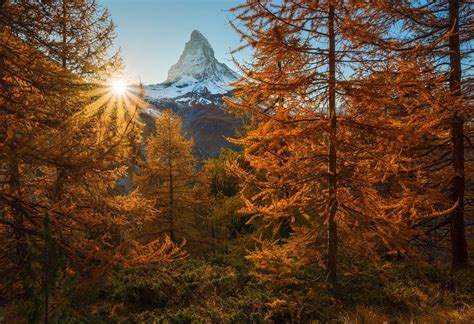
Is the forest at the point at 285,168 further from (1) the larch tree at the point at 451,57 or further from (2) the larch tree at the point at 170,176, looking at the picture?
(2) the larch tree at the point at 170,176

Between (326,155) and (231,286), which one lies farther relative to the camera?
(231,286)

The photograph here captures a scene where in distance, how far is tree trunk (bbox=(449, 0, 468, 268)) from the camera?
8008 mm

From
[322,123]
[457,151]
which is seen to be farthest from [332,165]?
Answer: [457,151]

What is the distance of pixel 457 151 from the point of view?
27.5 ft

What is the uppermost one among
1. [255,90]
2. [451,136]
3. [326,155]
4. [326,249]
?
[255,90]

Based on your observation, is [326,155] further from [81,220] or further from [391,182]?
[391,182]

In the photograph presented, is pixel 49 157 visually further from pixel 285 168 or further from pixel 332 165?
pixel 332 165

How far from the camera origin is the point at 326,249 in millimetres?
6891

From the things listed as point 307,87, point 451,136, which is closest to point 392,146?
point 307,87

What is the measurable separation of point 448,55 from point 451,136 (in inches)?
83.3

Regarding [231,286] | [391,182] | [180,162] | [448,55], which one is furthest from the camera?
[180,162]

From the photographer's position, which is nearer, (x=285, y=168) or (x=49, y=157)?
(x=49, y=157)

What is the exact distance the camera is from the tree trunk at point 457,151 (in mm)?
8008

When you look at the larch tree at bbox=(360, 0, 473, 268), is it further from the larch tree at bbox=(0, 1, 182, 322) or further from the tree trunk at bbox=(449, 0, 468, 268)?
the larch tree at bbox=(0, 1, 182, 322)
